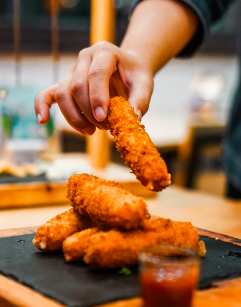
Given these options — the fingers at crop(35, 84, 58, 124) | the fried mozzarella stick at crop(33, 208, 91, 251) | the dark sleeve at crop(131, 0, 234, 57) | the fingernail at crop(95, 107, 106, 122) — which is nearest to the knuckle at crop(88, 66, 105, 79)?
the fingernail at crop(95, 107, 106, 122)

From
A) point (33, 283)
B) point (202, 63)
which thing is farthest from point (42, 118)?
point (202, 63)

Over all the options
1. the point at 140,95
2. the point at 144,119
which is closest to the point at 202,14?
the point at 140,95

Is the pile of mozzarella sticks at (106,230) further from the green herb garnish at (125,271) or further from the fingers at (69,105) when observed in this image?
the fingers at (69,105)

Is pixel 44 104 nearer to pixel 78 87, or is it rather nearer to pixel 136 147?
pixel 78 87

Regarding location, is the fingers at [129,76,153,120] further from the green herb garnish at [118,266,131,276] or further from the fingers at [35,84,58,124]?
the green herb garnish at [118,266,131,276]

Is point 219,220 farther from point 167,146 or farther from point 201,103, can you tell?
point 201,103
